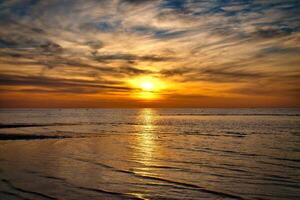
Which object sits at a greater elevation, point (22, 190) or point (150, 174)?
point (150, 174)

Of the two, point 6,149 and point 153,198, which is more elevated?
point 6,149

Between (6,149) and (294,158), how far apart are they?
76.4ft

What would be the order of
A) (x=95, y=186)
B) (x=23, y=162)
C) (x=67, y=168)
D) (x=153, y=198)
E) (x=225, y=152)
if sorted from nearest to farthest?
(x=153, y=198) < (x=95, y=186) < (x=67, y=168) < (x=23, y=162) < (x=225, y=152)

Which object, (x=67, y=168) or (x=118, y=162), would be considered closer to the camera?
(x=67, y=168)

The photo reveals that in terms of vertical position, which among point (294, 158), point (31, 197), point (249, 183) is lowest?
point (31, 197)

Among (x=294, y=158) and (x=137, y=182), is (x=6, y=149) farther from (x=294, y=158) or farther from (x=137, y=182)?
(x=294, y=158)

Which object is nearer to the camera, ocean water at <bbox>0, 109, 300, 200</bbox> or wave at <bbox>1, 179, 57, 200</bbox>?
wave at <bbox>1, 179, 57, 200</bbox>

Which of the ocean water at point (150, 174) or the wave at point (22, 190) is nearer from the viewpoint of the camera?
the wave at point (22, 190)

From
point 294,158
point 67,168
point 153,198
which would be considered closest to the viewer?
point 153,198

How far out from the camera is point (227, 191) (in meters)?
12.0

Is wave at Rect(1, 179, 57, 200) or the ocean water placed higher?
the ocean water

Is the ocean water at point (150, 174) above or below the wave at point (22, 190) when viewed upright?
above

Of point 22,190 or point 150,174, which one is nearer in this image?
point 22,190

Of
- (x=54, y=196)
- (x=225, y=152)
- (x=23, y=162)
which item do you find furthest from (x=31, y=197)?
(x=225, y=152)
